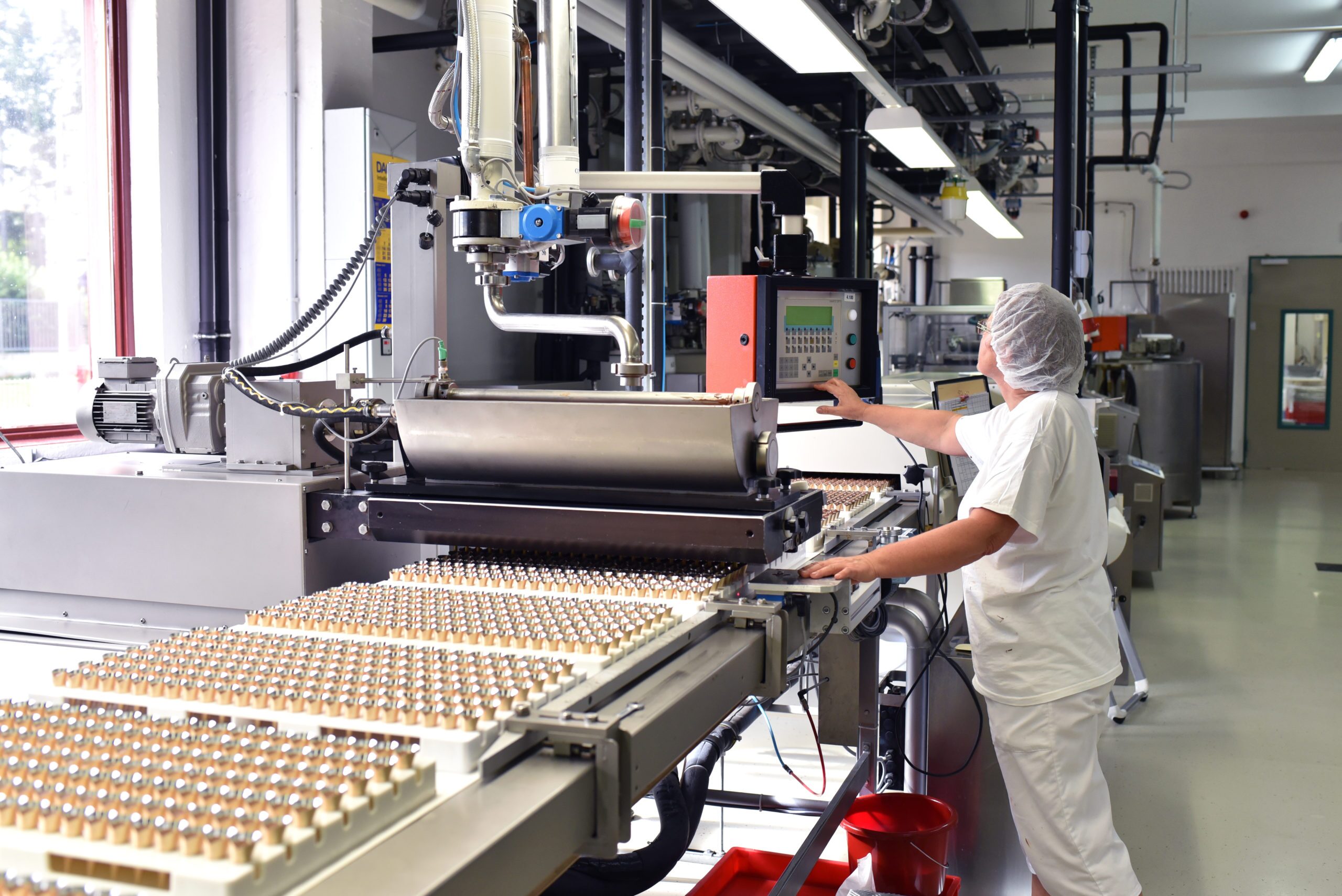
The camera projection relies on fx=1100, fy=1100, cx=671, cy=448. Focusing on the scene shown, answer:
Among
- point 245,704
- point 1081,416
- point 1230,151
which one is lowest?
point 245,704

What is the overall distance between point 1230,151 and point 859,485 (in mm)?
9698

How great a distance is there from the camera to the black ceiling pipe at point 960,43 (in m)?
5.52

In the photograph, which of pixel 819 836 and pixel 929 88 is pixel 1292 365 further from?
pixel 819 836

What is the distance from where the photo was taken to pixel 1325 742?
136 inches

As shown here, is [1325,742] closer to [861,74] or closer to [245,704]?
[861,74]

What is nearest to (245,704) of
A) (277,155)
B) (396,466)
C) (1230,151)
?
(396,466)

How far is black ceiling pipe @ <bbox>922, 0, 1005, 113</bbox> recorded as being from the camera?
18.1 feet

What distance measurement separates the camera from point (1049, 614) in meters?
1.94

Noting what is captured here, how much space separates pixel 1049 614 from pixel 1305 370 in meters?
10.1

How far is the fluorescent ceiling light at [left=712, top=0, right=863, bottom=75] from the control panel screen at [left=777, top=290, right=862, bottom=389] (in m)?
0.81

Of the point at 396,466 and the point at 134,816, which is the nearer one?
the point at 134,816

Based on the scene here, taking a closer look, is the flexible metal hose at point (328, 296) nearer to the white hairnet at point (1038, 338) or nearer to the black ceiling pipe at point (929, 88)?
the white hairnet at point (1038, 338)

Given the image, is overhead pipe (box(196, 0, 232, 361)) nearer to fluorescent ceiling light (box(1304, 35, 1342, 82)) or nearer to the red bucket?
the red bucket

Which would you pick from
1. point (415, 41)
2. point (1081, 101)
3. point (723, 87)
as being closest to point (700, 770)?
point (723, 87)
